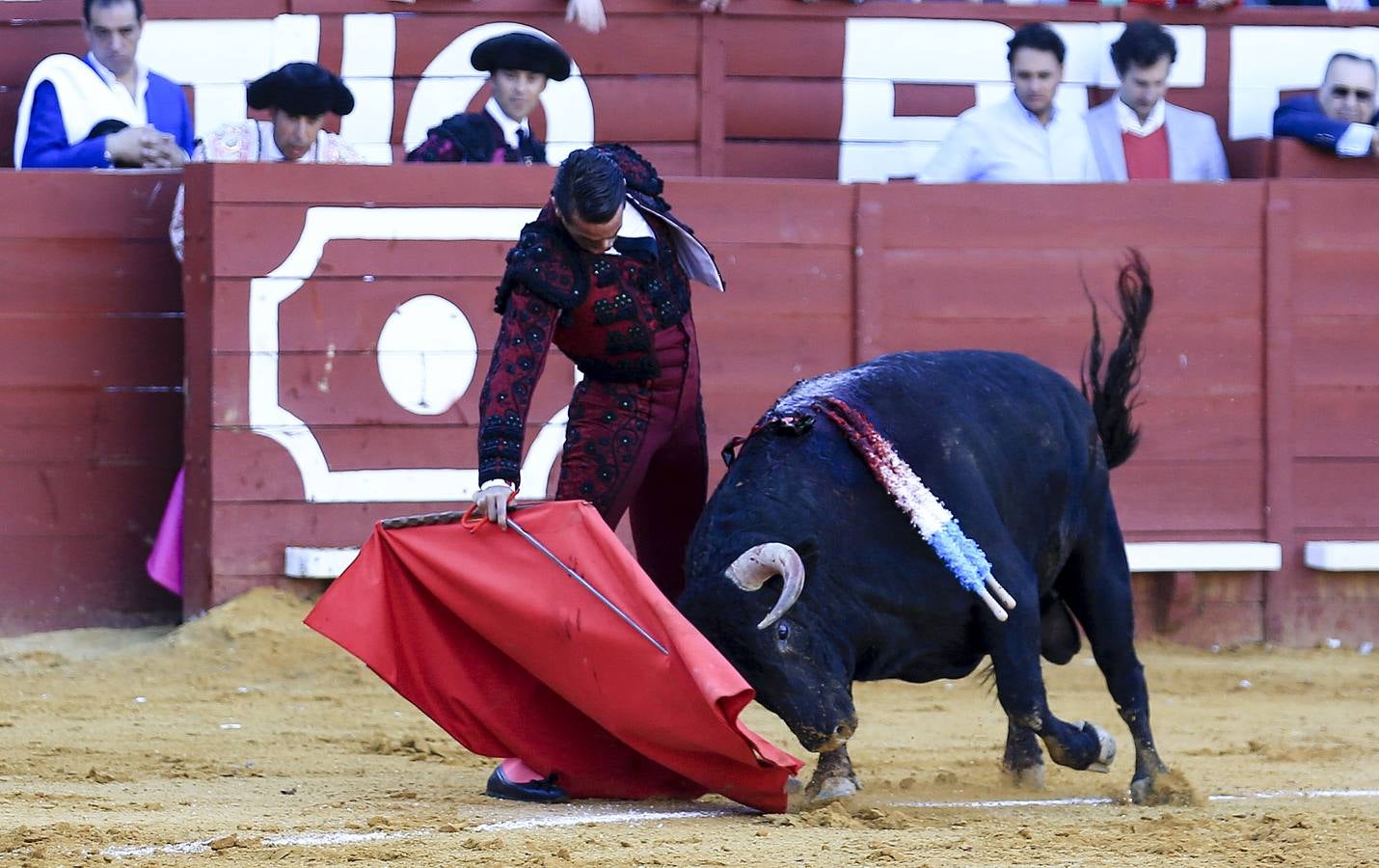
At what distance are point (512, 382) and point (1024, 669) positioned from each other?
3.84 ft

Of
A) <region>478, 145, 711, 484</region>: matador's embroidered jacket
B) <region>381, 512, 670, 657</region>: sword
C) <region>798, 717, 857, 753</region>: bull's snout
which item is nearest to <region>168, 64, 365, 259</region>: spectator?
<region>478, 145, 711, 484</region>: matador's embroidered jacket

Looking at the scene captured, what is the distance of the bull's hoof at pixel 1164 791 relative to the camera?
13.2 feet

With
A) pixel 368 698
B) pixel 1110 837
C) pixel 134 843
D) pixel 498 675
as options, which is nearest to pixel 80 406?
pixel 368 698

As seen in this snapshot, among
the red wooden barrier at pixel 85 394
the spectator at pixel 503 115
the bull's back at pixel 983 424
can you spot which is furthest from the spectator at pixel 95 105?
the bull's back at pixel 983 424

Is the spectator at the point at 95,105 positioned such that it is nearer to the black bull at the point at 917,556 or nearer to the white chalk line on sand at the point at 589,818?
the black bull at the point at 917,556

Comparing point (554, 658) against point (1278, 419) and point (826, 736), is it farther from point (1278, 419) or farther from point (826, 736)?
point (1278, 419)

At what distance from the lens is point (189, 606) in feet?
19.9

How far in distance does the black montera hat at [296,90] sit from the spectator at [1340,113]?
3278mm

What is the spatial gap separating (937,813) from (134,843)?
1.52 m

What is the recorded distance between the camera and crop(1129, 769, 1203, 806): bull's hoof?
13.2ft

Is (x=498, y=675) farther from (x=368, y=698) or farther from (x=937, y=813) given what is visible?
(x=368, y=698)

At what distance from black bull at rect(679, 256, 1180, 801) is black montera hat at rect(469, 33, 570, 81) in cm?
243

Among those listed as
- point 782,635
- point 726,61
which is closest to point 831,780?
point 782,635

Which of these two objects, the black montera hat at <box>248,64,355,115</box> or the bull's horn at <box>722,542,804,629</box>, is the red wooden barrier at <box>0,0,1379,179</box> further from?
the bull's horn at <box>722,542,804,629</box>
